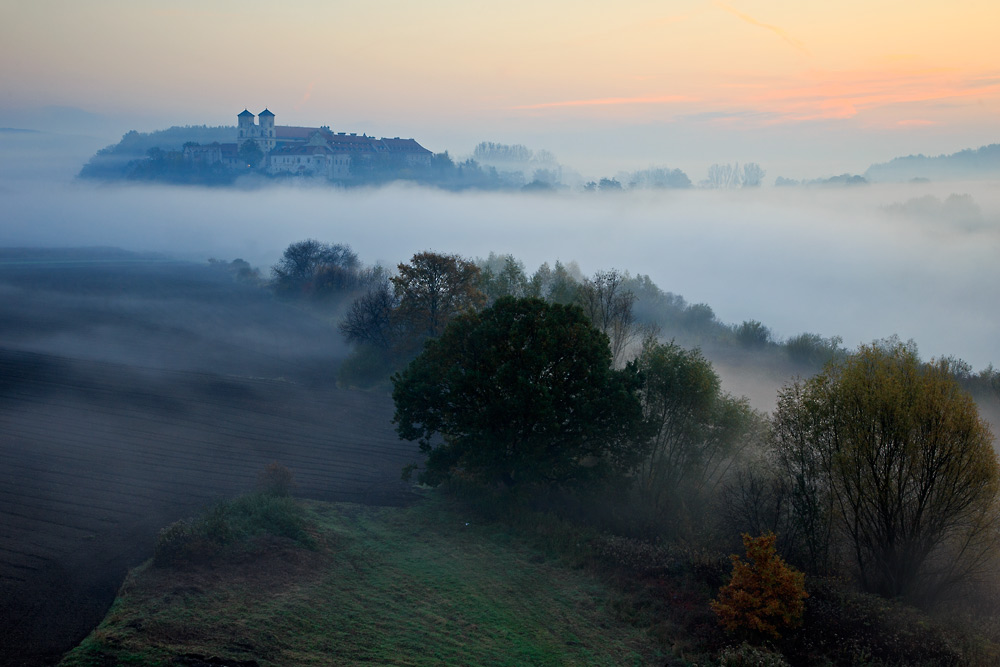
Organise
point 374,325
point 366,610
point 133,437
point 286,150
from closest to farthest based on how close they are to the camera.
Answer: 1. point 366,610
2. point 133,437
3. point 374,325
4. point 286,150

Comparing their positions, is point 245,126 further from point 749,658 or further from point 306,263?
point 749,658

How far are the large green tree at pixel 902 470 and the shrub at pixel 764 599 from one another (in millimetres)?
4552

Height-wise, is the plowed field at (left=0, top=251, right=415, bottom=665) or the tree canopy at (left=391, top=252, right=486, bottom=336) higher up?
the tree canopy at (left=391, top=252, right=486, bottom=336)

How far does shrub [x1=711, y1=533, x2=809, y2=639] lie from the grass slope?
2.67 m

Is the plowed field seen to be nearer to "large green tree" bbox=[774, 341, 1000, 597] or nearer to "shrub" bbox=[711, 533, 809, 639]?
"shrub" bbox=[711, 533, 809, 639]

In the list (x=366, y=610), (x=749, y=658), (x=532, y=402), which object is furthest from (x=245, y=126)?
(x=749, y=658)

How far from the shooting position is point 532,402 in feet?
88.6

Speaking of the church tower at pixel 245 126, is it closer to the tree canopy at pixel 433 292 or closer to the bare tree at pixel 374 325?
the bare tree at pixel 374 325

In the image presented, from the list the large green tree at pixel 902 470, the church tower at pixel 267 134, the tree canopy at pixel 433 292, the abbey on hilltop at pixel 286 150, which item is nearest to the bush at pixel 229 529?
the large green tree at pixel 902 470

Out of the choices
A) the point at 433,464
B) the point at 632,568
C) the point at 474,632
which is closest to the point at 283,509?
the point at 433,464

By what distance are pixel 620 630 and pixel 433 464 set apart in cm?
1187

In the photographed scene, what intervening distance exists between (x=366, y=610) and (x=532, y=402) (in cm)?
1070

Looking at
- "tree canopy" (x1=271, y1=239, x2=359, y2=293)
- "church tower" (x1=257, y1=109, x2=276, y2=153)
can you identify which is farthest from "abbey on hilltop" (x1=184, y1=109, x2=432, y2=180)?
"tree canopy" (x1=271, y1=239, x2=359, y2=293)

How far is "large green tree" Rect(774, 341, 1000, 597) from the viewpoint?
19641 mm
